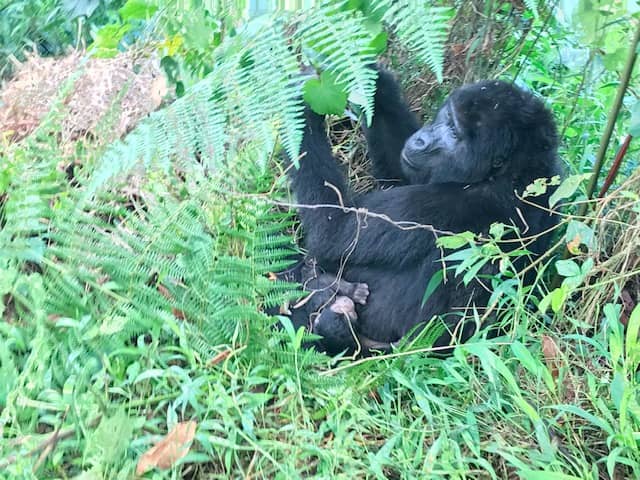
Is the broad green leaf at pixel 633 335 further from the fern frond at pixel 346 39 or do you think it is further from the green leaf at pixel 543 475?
the fern frond at pixel 346 39

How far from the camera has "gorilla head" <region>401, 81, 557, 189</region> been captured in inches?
107

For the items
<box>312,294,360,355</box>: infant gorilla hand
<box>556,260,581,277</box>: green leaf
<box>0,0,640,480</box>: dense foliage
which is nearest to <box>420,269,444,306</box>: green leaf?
<box>0,0,640,480</box>: dense foliage

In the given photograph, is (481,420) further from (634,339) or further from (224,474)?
(224,474)

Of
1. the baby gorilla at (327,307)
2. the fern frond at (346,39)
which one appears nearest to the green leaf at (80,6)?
the baby gorilla at (327,307)

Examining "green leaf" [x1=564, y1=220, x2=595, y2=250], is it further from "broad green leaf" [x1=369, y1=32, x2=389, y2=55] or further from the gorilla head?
"broad green leaf" [x1=369, y1=32, x2=389, y2=55]

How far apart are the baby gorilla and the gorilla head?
54cm

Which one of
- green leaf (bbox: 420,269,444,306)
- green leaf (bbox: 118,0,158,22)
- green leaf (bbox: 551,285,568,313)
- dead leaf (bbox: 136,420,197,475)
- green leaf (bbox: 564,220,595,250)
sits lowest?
green leaf (bbox: 420,269,444,306)

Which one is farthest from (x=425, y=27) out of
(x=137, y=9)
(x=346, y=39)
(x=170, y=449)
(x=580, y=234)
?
(x=137, y=9)

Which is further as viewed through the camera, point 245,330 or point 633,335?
point 245,330

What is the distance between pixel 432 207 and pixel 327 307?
0.52 metres

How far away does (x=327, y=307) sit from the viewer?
107 inches

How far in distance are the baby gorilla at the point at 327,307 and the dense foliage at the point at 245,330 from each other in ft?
0.56

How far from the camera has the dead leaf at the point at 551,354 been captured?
2227 mm

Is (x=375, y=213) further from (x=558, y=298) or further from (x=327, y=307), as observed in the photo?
(x=558, y=298)
